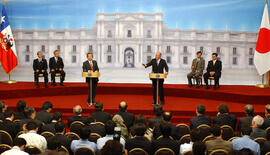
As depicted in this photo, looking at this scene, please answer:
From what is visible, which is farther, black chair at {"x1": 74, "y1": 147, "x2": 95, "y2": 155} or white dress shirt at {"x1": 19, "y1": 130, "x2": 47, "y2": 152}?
white dress shirt at {"x1": 19, "y1": 130, "x2": 47, "y2": 152}

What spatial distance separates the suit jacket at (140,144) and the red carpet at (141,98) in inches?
121

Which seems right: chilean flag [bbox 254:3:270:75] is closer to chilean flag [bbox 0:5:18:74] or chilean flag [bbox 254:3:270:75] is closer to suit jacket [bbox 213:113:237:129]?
suit jacket [bbox 213:113:237:129]

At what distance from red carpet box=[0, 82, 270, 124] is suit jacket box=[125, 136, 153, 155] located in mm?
3081

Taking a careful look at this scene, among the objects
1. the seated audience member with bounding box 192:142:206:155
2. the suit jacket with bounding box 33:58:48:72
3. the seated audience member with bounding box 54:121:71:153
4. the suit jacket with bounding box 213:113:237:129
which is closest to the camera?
the seated audience member with bounding box 192:142:206:155

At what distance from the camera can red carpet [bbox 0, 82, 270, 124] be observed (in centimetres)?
654

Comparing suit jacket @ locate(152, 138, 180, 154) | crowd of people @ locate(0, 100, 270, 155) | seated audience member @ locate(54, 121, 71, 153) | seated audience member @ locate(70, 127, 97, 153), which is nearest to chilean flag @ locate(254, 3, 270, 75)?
crowd of people @ locate(0, 100, 270, 155)

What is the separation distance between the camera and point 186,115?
6430mm

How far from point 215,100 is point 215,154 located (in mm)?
5218

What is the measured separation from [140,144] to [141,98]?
509 centimetres

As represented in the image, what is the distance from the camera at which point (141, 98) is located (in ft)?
27.4

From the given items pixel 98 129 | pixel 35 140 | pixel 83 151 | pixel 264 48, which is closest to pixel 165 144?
pixel 83 151

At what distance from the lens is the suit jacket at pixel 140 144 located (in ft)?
10.7

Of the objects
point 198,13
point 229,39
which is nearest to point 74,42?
point 198,13

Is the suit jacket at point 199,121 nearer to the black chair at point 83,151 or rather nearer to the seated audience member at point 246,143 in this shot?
the seated audience member at point 246,143
